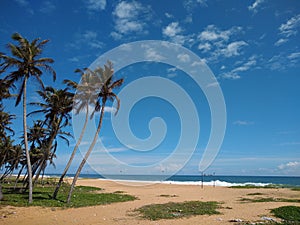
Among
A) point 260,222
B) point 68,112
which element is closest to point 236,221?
point 260,222

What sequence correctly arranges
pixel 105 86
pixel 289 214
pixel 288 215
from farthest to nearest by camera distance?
pixel 105 86
pixel 289 214
pixel 288 215

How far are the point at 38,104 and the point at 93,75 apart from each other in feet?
25.8

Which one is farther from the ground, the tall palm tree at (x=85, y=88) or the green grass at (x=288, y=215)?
the tall palm tree at (x=85, y=88)

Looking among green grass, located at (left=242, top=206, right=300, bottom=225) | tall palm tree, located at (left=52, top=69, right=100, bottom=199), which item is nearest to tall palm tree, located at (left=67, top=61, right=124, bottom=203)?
tall palm tree, located at (left=52, top=69, right=100, bottom=199)

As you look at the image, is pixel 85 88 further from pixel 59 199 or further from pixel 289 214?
pixel 289 214

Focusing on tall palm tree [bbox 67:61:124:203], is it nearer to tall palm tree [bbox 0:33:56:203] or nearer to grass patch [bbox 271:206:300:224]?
tall palm tree [bbox 0:33:56:203]

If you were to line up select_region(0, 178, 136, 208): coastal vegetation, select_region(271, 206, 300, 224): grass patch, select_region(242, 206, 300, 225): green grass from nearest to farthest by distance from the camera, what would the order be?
select_region(242, 206, 300, 225): green grass → select_region(271, 206, 300, 224): grass patch → select_region(0, 178, 136, 208): coastal vegetation

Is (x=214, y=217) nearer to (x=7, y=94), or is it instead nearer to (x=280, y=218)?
(x=280, y=218)

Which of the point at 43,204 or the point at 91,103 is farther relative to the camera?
the point at 91,103

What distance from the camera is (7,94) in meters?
22.3

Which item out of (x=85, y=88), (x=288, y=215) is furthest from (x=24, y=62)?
(x=288, y=215)

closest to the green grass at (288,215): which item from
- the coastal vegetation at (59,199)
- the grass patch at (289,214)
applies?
the grass patch at (289,214)

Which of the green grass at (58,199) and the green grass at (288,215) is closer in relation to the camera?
the green grass at (288,215)

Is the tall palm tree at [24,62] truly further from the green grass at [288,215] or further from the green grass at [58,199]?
the green grass at [288,215]
